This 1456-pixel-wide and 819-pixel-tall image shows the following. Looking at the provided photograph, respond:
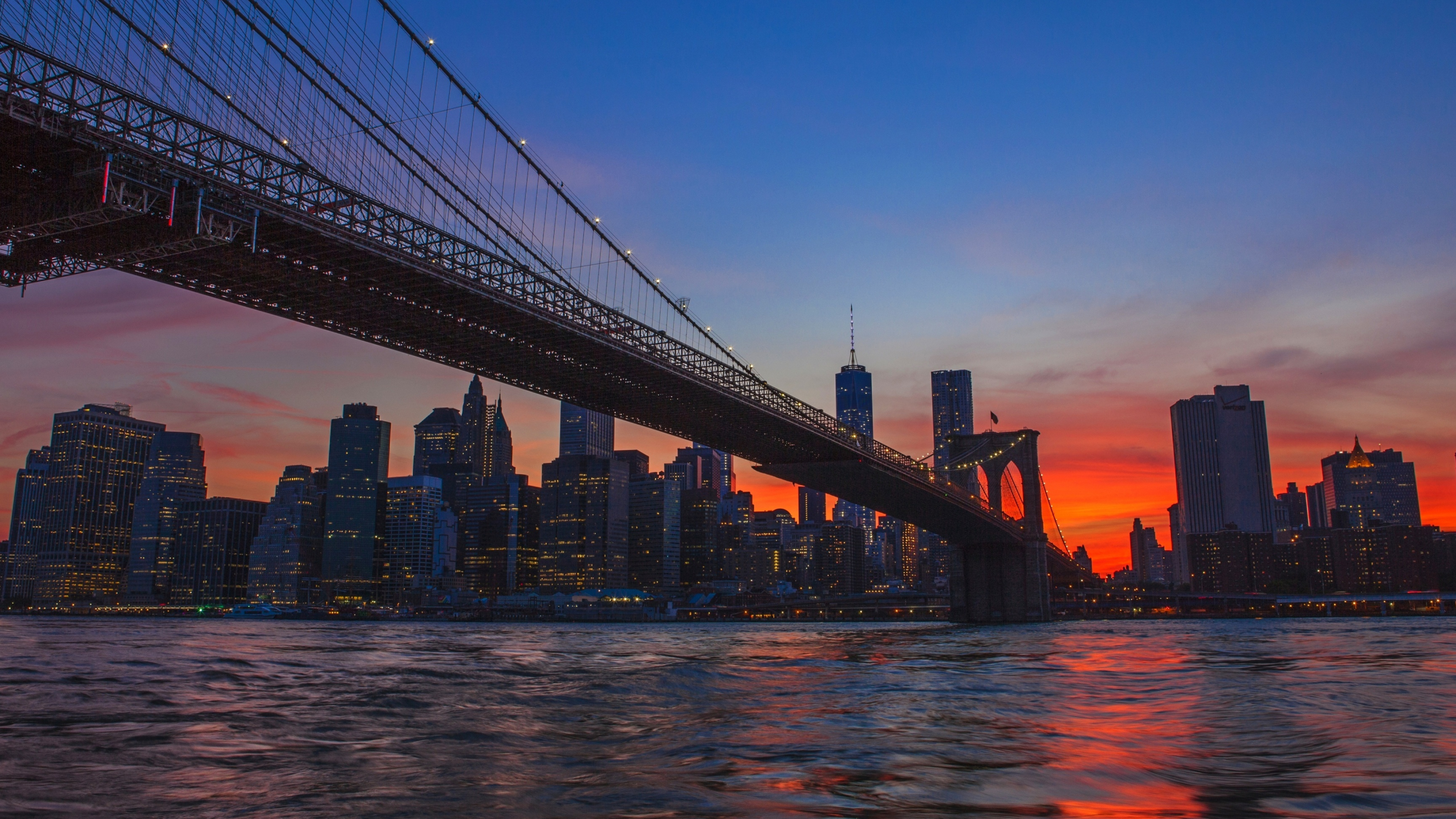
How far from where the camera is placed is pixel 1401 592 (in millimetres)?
158125

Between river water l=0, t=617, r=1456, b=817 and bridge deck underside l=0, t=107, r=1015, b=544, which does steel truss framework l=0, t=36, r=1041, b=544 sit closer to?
Result: bridge deck underside l=0, t=107, r=1015, b=544

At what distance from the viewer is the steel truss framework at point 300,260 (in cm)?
2167

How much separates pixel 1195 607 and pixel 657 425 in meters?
116

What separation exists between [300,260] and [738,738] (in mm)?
23331

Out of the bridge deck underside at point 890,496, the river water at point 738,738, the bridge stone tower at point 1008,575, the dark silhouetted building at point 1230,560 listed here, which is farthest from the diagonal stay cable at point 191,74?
the dark silhouetted building at point 1230,560

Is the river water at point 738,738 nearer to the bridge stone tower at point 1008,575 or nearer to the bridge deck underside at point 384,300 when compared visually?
the bridge deck underside at point 384,300

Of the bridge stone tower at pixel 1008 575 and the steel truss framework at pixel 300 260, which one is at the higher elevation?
the steel truss framework at pixel 300 260

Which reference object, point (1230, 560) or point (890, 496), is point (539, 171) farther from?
point (1230, 560)

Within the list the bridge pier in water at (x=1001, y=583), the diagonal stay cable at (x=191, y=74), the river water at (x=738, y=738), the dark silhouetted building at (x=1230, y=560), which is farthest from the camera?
the dark silhouetted building at (x=1230, y=560)

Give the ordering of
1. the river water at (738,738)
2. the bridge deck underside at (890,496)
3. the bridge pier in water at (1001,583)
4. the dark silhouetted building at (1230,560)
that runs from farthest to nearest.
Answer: the dark silhouetted building at (1230,560) → the bridge pier in water at (1001,583) → the bridge deck underside at (890,496) → the river water at (738,738)

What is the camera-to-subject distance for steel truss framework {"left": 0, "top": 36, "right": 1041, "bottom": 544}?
853 inches

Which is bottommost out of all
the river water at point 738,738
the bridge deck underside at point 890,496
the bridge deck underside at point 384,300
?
the river water at point 738,738

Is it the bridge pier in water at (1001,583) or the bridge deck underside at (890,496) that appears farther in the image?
the bridge pier in water at (1001,583)

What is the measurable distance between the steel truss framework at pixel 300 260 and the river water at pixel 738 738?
10665 millimetres
